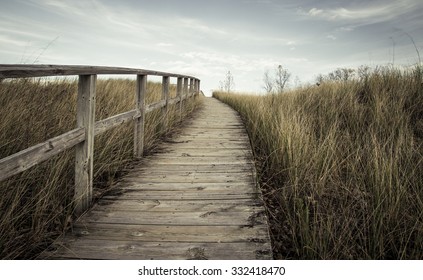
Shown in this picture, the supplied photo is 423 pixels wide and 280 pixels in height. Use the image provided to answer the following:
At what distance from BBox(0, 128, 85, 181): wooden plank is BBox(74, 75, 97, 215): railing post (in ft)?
0.32

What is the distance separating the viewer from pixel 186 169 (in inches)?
148

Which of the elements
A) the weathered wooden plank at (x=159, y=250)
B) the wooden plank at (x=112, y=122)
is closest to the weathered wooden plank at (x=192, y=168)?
the wooden plank at (x=112, y=122)

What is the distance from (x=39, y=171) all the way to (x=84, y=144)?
47 cm

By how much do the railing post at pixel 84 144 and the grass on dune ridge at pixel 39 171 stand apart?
100 mm

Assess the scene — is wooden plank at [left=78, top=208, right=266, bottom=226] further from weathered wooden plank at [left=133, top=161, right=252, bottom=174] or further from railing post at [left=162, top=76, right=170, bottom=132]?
railing post at [left=162, top=76, right=170, bottom=132]

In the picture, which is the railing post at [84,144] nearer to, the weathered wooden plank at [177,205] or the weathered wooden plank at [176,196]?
the weathered wooden plank at [177,205]

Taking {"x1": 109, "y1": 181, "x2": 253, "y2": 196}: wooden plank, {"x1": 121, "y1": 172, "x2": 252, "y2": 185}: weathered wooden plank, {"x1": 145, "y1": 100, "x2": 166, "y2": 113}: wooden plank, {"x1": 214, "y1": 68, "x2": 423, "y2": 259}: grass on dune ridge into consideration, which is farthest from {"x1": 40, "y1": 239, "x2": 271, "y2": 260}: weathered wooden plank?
{"x1": 145, "y1": 100, "x2": 166, "y2": 113}: wooden plank

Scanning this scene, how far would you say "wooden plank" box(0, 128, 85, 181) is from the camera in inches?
67.2

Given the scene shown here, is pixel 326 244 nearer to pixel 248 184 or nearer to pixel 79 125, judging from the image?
pixel 248 184

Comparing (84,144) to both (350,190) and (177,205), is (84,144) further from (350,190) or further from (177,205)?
(350,190)

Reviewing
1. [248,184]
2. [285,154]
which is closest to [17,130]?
[248,184]

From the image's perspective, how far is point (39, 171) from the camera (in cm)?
263

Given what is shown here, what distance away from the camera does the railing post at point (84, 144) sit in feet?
8.33

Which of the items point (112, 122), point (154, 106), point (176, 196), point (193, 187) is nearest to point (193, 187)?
point (193, 187)
